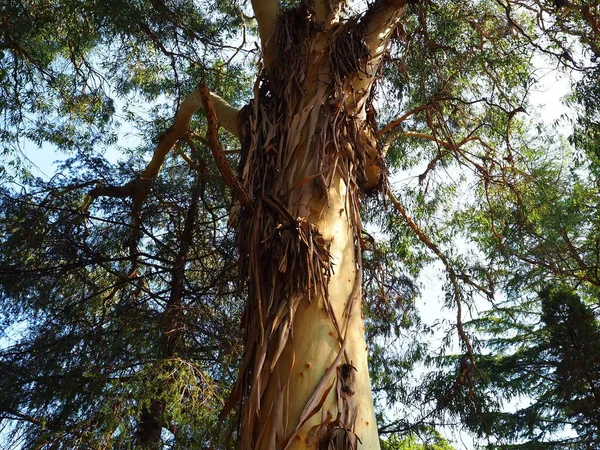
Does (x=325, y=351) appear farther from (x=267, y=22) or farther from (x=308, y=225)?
(x=267, y=22)

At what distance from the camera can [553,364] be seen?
756 centimetres

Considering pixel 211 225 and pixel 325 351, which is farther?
pixel 211 225

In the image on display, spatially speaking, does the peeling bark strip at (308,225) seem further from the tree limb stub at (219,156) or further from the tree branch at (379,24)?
the tree limb stub at (219,156)

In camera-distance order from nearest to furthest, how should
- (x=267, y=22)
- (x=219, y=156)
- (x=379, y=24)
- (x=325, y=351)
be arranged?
1. (x=325, y=351)
2. (x=219, y=156)
3. (x=379, y=24)
4. (x=267, y=22)

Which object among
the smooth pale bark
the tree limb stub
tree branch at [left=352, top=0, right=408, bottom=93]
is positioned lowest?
the smooth pale bark

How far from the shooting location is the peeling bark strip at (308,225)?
1.96 m

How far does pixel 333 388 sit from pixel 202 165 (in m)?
3.37

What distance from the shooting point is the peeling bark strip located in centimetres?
196

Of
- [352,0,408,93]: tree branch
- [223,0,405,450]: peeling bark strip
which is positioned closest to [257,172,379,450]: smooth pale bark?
[223,0,405,450]: peeling bark strip

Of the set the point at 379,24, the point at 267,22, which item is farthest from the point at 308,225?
the point at 267,22

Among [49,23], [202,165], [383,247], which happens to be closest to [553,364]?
[383,247]

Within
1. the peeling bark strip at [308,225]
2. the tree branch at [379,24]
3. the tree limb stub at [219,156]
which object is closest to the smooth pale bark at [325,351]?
the peeling bark strip at [308,225]

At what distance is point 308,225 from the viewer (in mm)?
2344

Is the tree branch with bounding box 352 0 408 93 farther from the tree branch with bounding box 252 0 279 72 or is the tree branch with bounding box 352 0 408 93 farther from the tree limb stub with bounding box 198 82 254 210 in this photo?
the tree limb stub with bounding box 198 82 254 210
